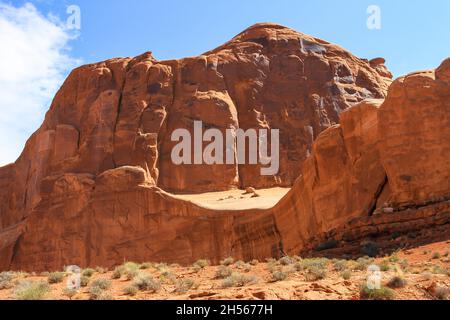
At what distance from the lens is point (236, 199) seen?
47.2 meters

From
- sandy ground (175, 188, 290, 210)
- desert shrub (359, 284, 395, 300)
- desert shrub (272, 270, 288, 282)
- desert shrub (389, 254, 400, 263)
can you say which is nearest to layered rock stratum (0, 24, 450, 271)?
sandy ground (175, 188, 290, 210)

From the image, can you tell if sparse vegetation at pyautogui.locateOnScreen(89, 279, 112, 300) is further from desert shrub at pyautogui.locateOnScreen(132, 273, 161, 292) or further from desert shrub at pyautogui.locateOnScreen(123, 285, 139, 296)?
desert shrub at pyautogui.locateOnScreen(132, 273, 161, 292)

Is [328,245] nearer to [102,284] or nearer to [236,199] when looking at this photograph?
[102,284]

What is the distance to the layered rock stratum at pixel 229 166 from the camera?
22828mm

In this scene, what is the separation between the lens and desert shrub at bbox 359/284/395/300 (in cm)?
1132

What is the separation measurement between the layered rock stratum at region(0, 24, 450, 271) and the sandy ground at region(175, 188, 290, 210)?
1176 mm

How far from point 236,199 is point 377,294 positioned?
35.9 metres

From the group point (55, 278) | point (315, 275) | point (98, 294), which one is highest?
point (315, 275)

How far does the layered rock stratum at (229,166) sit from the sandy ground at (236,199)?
1176 millimetres

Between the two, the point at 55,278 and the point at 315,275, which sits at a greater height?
the point at 315,275

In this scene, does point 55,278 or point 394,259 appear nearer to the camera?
point 55,278

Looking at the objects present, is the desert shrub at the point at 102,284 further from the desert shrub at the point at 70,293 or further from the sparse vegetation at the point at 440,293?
the sparse vegetation at the point at 440,293

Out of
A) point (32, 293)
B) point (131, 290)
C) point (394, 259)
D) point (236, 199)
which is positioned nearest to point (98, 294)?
point (131, 290)
